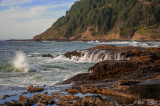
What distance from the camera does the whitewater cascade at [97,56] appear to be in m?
30.8

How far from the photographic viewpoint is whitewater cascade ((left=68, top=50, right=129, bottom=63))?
30.8m

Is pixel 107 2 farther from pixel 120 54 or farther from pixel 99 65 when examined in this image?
pixel 99 65

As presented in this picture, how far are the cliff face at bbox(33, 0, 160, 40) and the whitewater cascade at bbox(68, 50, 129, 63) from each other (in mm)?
78357

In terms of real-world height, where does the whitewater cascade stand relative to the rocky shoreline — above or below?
below

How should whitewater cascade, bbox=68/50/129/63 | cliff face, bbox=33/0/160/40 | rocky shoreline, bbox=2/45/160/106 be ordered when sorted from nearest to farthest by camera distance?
rocky shoreline, bbox=2/45/160/106 < whitewater cascade, bbox=68/50/129/63 < cliff face, bbox=33/0/160/40

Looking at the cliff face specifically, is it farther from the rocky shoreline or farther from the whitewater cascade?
the rocky shoreline

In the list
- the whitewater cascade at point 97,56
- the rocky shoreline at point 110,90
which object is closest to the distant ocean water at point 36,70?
the whitewater cascade at point 97,56

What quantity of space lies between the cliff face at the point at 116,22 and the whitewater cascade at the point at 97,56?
78.4 m

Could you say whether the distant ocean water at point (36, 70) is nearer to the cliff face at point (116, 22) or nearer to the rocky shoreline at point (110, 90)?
the rocky shoreline at point (110, 90)

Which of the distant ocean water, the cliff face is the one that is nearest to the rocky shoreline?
the distant ocean water

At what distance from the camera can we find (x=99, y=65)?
1870 centimetres

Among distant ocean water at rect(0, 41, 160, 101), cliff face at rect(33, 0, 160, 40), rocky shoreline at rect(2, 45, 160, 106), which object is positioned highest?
cliff face at rect(33, 0, 160, 40)

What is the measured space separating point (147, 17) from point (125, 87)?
11872 centimetres

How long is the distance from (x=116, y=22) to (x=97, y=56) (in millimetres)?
121042
